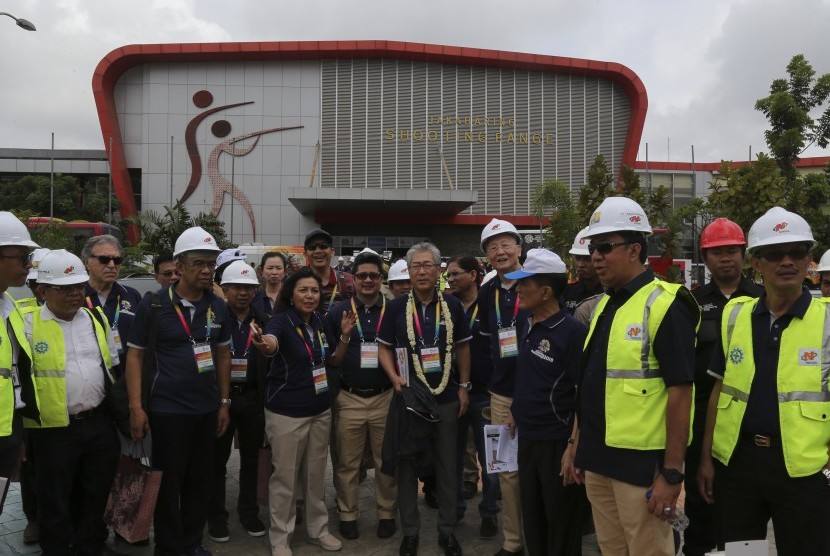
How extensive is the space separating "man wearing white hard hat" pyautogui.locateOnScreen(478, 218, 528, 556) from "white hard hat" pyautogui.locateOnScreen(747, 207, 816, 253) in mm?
1430

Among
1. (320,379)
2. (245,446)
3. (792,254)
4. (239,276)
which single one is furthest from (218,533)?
(792,254)

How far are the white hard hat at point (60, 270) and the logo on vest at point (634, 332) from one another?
3087mm

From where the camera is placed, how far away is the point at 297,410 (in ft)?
12.9

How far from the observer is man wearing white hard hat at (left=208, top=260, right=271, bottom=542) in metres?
4.30

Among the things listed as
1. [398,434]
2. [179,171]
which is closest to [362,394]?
[398,434]

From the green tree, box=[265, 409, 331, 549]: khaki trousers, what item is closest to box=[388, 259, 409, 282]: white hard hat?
box=[265, 409, 331, 549]: khaki trousers

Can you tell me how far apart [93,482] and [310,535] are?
1459mm

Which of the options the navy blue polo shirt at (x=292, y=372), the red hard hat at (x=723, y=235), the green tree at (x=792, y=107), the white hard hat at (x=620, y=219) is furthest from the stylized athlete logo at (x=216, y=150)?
the white hard hat at (x=620, y=219)

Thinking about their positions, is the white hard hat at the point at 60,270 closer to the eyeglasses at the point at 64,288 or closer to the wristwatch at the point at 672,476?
the eyeglasses at the point at 64,288

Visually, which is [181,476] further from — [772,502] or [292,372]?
[772,502]

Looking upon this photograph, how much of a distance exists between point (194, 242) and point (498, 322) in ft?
6.93

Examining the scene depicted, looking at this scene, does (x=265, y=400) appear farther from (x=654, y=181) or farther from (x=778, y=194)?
(x=654, y=181)

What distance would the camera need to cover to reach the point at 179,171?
34.8 meters

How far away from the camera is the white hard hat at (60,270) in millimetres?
3377
